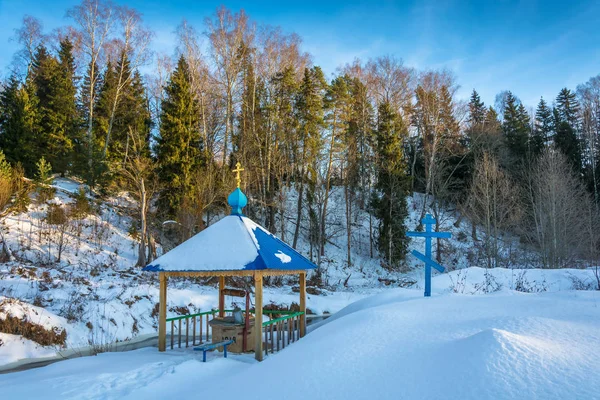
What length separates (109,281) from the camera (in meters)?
15.9

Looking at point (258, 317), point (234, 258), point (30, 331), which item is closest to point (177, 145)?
point (30, 331)

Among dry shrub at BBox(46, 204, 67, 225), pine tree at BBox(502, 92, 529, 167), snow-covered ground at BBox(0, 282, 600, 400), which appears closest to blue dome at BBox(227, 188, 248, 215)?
snow-covered ground at BBox(0, 282, 600, 400)

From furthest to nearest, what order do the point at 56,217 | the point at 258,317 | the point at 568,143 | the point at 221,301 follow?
the point at 568,143
the point at 56,217
the point at 221,301
the point at 258,317

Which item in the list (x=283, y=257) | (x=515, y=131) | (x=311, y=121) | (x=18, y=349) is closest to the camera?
(x=283, y=257)

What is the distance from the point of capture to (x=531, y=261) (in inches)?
909

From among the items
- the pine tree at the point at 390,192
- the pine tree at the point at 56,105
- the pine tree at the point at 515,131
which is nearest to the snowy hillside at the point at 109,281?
the pine tree at the point at 390,192

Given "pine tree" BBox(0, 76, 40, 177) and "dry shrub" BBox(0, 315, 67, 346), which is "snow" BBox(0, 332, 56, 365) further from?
"pine tree" BBox(0, 76, 40, 177)

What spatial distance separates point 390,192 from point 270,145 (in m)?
8.12

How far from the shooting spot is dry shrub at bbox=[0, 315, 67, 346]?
36.1 ft

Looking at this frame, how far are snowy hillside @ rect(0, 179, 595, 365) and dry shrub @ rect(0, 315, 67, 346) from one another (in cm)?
4

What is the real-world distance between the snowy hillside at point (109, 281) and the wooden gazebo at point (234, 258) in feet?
12.5

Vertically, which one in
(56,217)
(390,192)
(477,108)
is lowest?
(56,217)

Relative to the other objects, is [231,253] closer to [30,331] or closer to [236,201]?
[236,201]

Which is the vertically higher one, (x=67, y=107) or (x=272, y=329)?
(x=67, y=107)
